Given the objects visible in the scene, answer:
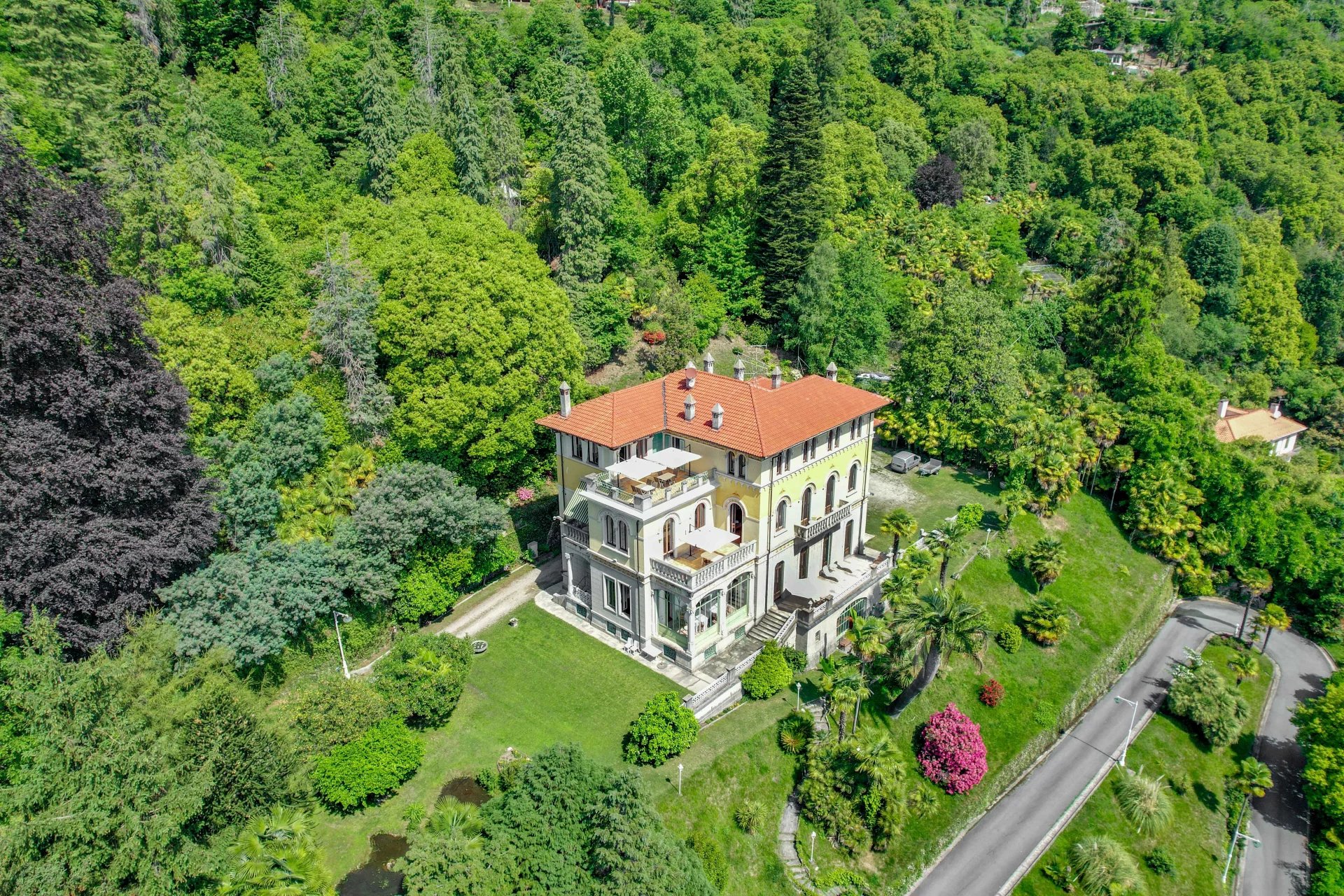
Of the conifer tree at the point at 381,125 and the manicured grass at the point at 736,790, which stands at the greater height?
the conifer tree at the point at 381,125

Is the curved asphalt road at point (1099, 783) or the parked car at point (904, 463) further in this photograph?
the parked car at point (904, 463)

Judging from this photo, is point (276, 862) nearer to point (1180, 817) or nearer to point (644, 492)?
point (644, 492)

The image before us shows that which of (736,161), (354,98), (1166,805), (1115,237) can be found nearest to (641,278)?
(736,161)

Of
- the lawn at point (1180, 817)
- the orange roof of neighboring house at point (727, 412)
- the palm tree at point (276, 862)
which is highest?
the orange roof of neighboring house at point (727, 412)

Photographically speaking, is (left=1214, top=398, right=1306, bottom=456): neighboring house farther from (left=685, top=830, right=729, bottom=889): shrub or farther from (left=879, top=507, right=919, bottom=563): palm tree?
(left=685, top=830, right=729, bottom=889): shrub

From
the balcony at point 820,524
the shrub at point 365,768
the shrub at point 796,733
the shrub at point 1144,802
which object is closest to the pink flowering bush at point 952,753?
the shrub at point 796,733

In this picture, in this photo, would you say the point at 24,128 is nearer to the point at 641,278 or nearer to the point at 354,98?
the point at 354,98

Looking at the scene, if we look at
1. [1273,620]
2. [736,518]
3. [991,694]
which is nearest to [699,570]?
[736,518]

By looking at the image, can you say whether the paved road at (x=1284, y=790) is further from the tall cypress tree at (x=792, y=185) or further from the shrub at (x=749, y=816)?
the tall cypress tree at (x=792, y=185)
